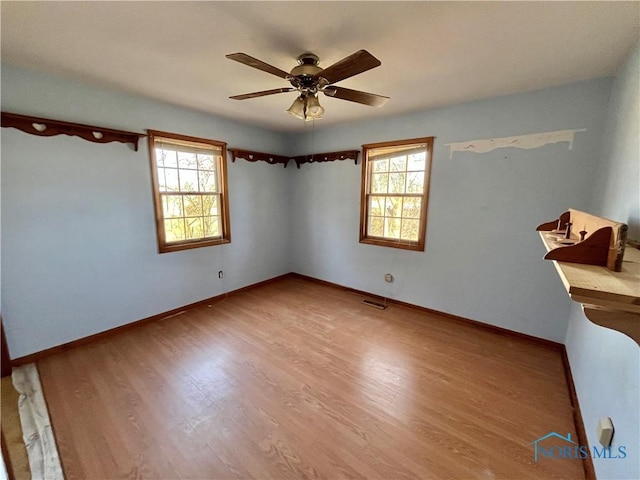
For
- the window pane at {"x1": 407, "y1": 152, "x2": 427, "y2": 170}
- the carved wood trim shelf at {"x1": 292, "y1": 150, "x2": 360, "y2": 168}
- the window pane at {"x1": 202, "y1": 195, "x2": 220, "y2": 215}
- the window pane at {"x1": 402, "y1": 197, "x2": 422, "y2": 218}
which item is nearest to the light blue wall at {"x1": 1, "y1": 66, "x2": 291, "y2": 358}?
the window pane at {"x1": 202, "y1": 195, "x2": 220, "y2": 215}

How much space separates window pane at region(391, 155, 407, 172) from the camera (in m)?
3.37

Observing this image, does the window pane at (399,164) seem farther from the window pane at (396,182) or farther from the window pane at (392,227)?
the window pane at (392,227)

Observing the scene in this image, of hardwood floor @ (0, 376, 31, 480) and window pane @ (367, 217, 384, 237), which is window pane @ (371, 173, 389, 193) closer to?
window pane @ (367, 217, 384, 237)

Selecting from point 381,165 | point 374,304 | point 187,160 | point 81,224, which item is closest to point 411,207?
point 381,165

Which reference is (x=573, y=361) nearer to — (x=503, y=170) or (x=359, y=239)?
(x=503, y=170)

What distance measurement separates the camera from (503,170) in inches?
105

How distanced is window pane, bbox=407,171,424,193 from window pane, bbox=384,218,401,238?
440mm

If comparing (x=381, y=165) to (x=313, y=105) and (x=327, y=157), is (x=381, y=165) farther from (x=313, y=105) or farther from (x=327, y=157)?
(x=313, y=105)

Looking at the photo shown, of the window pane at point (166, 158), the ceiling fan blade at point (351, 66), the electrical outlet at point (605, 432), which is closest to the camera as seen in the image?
the electrical outlet at point (605, 432)

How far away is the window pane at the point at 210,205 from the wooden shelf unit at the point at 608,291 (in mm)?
3536

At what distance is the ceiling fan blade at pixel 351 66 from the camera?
1.39 m

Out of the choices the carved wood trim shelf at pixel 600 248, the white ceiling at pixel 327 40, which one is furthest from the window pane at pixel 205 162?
the carved wood trim shelf at pixel 600 248

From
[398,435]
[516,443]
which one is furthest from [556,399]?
[398,435]

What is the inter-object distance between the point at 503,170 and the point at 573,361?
1.79m
